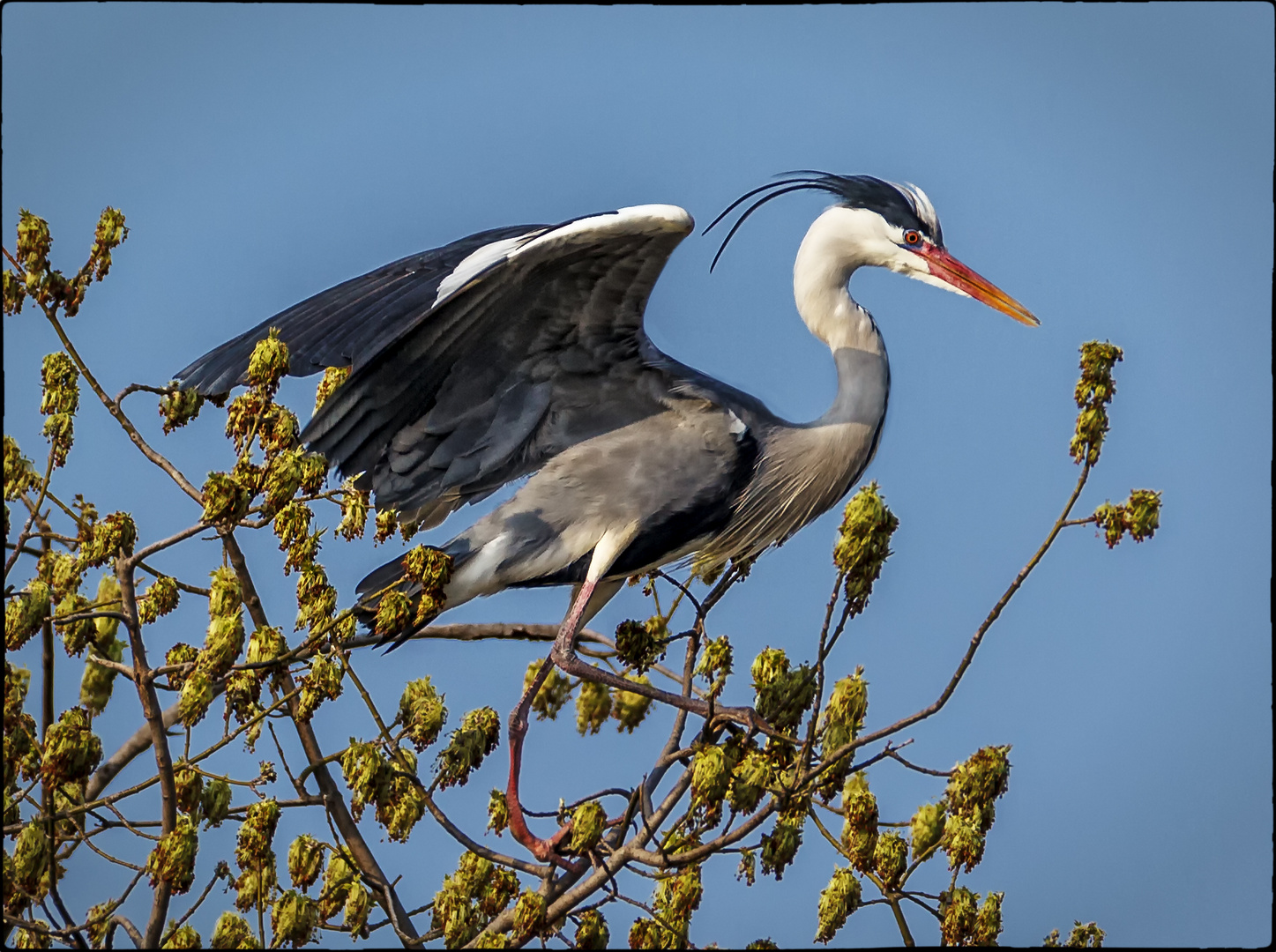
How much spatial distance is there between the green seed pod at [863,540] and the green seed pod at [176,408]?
1.08 m

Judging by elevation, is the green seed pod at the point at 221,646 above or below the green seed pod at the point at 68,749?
above

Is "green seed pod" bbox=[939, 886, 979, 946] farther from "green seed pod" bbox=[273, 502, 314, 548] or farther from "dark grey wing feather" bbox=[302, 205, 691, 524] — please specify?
"dark grey wing feather" bbox=[302, 205, 691, 524]

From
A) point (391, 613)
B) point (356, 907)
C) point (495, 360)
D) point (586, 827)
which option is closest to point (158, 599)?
point (391, 613)

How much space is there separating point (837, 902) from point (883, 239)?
207cm

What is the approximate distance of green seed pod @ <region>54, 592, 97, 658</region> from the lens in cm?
266

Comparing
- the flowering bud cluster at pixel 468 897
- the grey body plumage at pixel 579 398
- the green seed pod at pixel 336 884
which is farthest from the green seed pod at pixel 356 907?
the grey body plumage at pixel 579 398

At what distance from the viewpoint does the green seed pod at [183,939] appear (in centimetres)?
239

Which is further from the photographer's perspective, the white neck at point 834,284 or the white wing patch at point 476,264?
the white neck at point 834,284

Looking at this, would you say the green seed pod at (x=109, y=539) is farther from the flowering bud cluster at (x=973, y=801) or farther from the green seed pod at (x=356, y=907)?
the flowering bud cluster at (x=973, y=801)

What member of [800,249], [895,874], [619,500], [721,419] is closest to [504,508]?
[619,500]

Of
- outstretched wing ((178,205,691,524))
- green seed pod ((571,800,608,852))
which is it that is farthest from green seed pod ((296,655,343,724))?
outstretched wing ((178,205,691,524))

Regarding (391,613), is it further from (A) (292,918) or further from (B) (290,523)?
(A) (292,918)

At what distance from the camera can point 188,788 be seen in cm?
252

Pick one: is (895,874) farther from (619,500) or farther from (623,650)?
(619,500)
